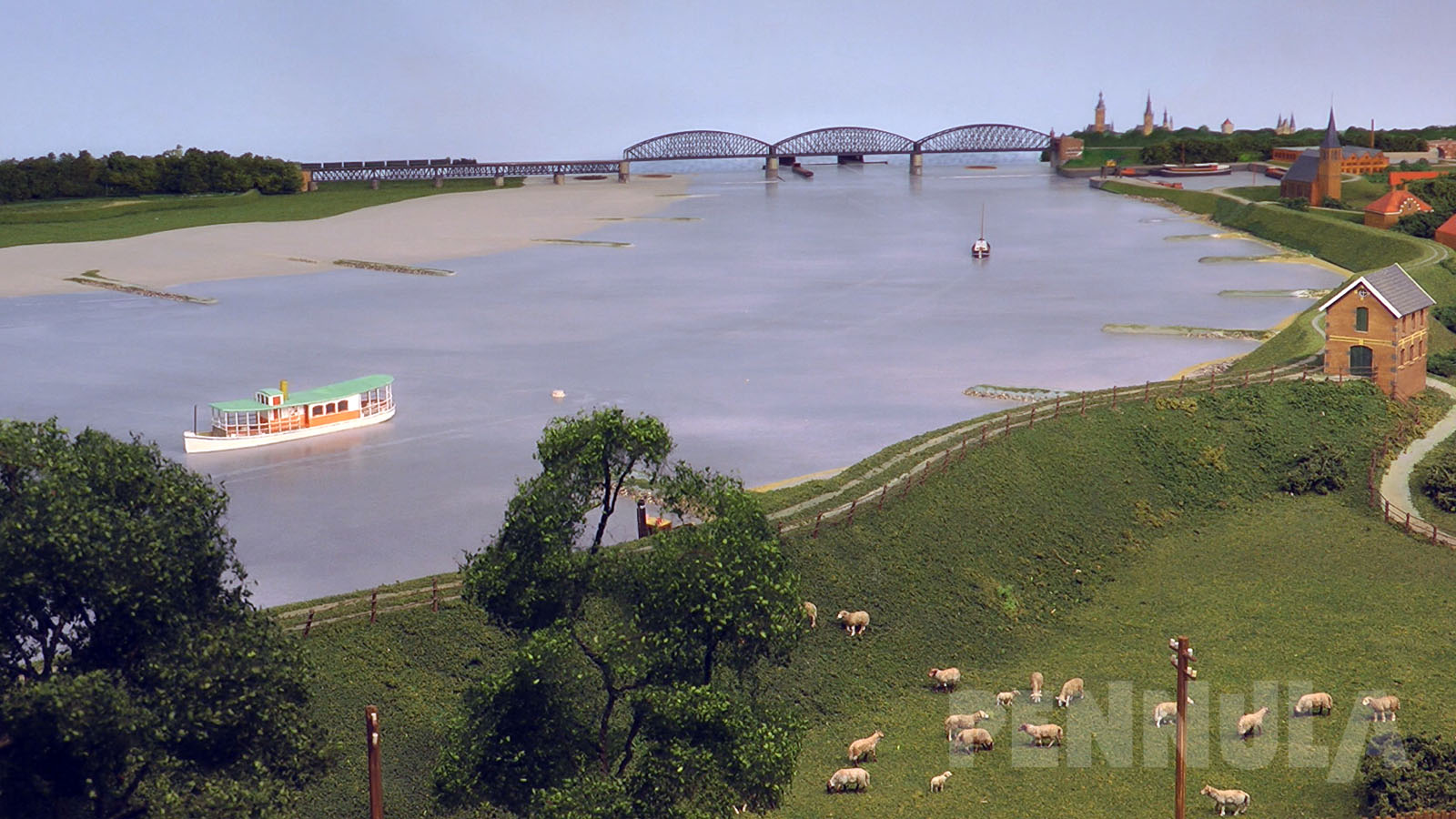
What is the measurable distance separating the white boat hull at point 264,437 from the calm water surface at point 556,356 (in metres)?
0.57

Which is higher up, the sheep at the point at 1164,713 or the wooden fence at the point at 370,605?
the wooden fence at the point at 370,605

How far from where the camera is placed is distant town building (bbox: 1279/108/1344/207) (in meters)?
148

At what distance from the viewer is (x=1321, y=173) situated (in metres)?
151

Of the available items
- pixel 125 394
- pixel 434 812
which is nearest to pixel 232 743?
pixel 434 812

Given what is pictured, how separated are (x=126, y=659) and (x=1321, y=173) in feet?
485

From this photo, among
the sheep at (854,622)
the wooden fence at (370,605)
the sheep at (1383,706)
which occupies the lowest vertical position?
the sheep at (1383,706)

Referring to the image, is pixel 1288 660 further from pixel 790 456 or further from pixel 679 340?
pixel 679 340

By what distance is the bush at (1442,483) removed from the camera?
4962 cm

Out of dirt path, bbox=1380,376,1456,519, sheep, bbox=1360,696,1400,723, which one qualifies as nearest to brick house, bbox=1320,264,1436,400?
dirt path, bbox=1380,376,1456,519

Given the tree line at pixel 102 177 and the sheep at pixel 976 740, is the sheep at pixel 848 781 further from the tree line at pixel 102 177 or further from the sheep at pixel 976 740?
the tree line at pixel 102 177

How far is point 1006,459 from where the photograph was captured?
50.2m

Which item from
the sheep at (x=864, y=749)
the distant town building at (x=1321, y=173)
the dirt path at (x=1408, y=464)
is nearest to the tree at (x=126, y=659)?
the sheep at (x=864, y=749)

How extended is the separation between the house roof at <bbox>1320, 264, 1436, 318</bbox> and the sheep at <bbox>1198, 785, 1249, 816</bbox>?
112 feet

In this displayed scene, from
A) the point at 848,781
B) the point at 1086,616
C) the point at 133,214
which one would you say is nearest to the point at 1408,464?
the point at 1086,616
